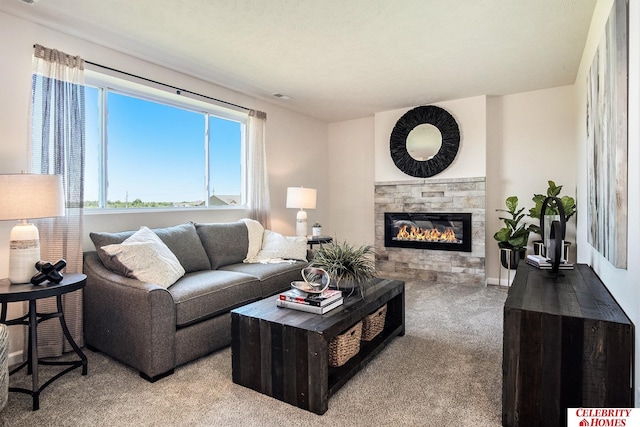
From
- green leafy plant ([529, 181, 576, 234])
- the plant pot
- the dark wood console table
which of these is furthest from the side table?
green leafy plant ([529, 181, 576, 234])

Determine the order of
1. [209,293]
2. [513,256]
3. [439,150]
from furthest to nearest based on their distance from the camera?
[439,150], [513,256], [209,293]

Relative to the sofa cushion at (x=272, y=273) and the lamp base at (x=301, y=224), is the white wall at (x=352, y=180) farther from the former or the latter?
the sofa cushion at (x=272, y=273)

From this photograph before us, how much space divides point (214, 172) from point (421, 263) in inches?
119

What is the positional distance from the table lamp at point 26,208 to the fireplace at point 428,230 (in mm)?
4023

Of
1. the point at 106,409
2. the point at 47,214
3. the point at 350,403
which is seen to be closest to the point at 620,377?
the point at 350,403

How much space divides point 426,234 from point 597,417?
3552 mm

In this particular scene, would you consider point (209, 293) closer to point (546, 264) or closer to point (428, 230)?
point (546, 264)

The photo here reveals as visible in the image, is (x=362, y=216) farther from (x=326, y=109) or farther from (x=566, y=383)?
(x=566, y=383)

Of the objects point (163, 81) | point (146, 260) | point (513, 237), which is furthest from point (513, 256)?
point (163, 81)

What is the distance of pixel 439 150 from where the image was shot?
4.73 m

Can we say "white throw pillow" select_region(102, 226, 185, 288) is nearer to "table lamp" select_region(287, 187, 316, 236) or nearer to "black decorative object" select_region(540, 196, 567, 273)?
"table lamp" select_region(287, 187, 316, 236)

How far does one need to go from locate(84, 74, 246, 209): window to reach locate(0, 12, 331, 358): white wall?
162 mm

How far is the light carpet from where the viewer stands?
5.84ft

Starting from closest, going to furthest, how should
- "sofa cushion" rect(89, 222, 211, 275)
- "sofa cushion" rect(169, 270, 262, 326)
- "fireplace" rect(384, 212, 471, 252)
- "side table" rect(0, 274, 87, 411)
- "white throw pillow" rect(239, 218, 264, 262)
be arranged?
"side table" rect(0, 274, 87, 411) → "sofa cushion" rect(169, 270, 262, 326) → "sofa cushion" rect(89, 222, 211, 275) → "white throw pillow" rect(239, 218, 264, 262) → "fireplace" rect(384, 212, 471, 252)
